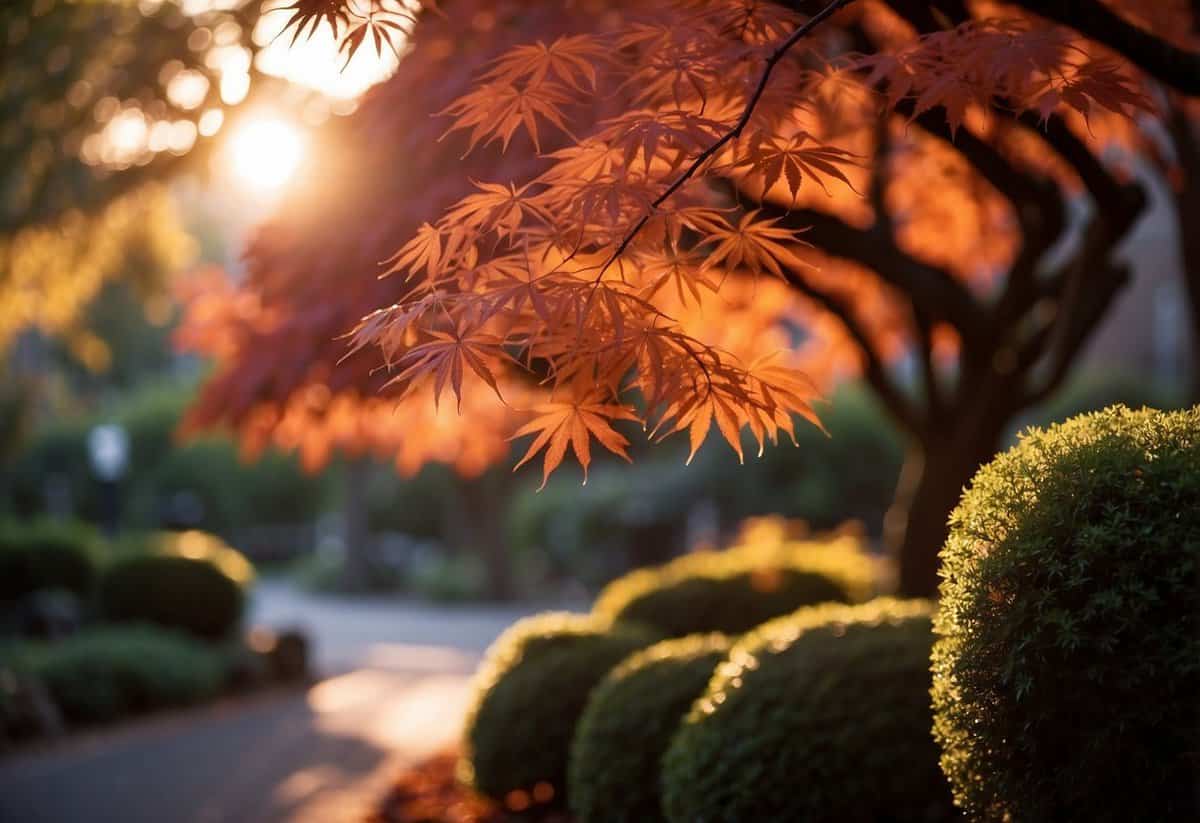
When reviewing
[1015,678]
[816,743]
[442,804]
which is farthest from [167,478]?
[1015,678]

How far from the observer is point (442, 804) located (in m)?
6.96

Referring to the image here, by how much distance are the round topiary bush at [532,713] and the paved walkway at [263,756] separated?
121 centimetres

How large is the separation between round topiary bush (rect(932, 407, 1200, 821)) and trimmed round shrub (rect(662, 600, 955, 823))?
95 centimetres

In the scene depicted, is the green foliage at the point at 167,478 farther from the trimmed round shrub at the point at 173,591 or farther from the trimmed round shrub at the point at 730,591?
the trimmed round shrub at the point at 730,591

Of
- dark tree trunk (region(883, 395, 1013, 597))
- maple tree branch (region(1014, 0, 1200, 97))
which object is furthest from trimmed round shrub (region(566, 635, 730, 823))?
maple tree branch (region(1014, 0, 1200, 97))

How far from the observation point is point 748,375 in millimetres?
3400

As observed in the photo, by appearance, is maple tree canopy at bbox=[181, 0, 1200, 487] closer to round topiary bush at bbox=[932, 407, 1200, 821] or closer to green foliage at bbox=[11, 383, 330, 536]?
round topiary bush at bbox=[932, 407, 1200, 821]

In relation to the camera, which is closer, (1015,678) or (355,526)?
(1015,678)

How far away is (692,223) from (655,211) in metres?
0.43

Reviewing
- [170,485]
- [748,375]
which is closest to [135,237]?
[748,375]

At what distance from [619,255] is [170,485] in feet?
106

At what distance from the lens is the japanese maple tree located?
336 cm

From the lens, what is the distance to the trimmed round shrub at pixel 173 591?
12.8 metres

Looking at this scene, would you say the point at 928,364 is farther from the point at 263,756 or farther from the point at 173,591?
the point at 173,591
